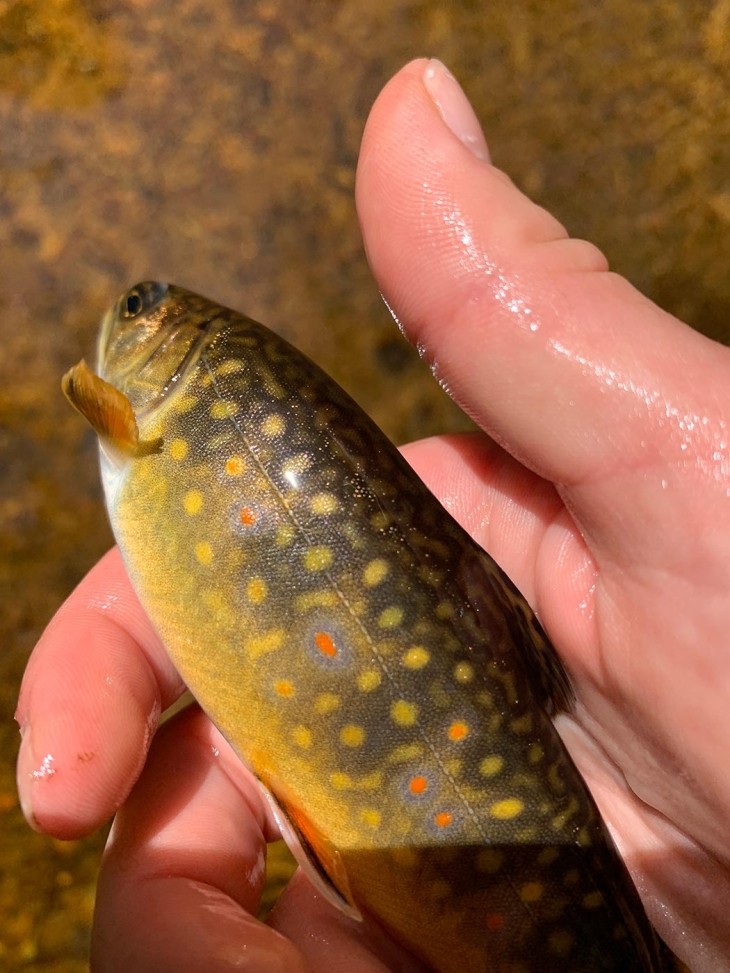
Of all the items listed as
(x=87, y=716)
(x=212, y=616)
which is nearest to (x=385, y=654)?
(x=212, y=616)

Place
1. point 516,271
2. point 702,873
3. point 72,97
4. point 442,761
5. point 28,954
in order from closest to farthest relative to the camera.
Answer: point 442,761 → point 516,271 → point 702,873 → point 28,954 → point 72,97

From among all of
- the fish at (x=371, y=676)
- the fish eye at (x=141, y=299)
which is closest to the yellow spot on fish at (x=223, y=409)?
the fish at (x=371, y=676)

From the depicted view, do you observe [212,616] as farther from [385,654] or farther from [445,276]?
[445,276]

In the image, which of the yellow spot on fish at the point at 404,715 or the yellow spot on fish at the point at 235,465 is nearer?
the yellow spot on fish at the point at 404,715

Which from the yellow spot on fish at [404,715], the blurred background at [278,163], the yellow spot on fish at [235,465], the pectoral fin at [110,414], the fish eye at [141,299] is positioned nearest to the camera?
the yellow spot on fish at [404,715]

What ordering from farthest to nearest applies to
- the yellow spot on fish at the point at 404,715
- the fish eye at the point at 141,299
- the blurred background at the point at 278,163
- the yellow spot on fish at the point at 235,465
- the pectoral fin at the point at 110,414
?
the blurred background at the point at 278,163, the fish eye at the point at 141,299, the pectoral fin at the point at 110,414, the yellow spot on fish at the point at 235,465, the yellow spot on fish at the point at 404,715

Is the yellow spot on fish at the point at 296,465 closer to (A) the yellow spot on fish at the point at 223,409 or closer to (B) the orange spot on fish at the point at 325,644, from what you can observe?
(A) the yellow spot on fish at the point at 223,409

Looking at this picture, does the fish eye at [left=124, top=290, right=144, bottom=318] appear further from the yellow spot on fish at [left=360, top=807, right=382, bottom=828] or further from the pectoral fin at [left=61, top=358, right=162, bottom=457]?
the yellow spot on fish at [left=360, top=807, right=382, bottom=828]
